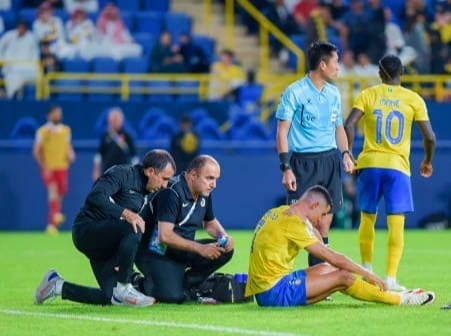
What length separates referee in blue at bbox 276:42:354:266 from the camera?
508 inches

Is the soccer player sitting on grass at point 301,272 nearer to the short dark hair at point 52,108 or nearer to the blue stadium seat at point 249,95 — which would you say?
the short dark hair at point 52,108

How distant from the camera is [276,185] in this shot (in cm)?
2561

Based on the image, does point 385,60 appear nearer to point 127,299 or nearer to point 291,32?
point 127,299

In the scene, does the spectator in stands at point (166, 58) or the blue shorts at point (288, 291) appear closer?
the blue shorts at point (288, 291)

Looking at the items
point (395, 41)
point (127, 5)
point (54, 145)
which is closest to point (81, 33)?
point (127, 5)

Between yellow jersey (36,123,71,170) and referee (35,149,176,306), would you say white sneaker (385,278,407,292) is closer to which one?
referee (35,149,176,306)

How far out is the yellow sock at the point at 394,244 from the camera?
12.6 meters

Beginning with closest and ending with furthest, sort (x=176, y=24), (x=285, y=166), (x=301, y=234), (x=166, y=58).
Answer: (x=301, y=234) < (x=285, y=166) < (x=166, y=58) < (x=176, y=24)

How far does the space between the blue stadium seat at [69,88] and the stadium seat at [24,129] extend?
1.04m

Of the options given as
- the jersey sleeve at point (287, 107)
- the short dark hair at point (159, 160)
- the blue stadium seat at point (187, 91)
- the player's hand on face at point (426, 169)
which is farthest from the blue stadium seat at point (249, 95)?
the short dark hair at point (159, 160)

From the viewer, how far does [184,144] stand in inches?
956

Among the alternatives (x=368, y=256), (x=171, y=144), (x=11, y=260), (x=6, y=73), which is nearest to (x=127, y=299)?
(x=368, y=256)

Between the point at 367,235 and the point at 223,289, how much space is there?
1.62 m

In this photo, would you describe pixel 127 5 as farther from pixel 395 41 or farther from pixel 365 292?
pixel 365 292
